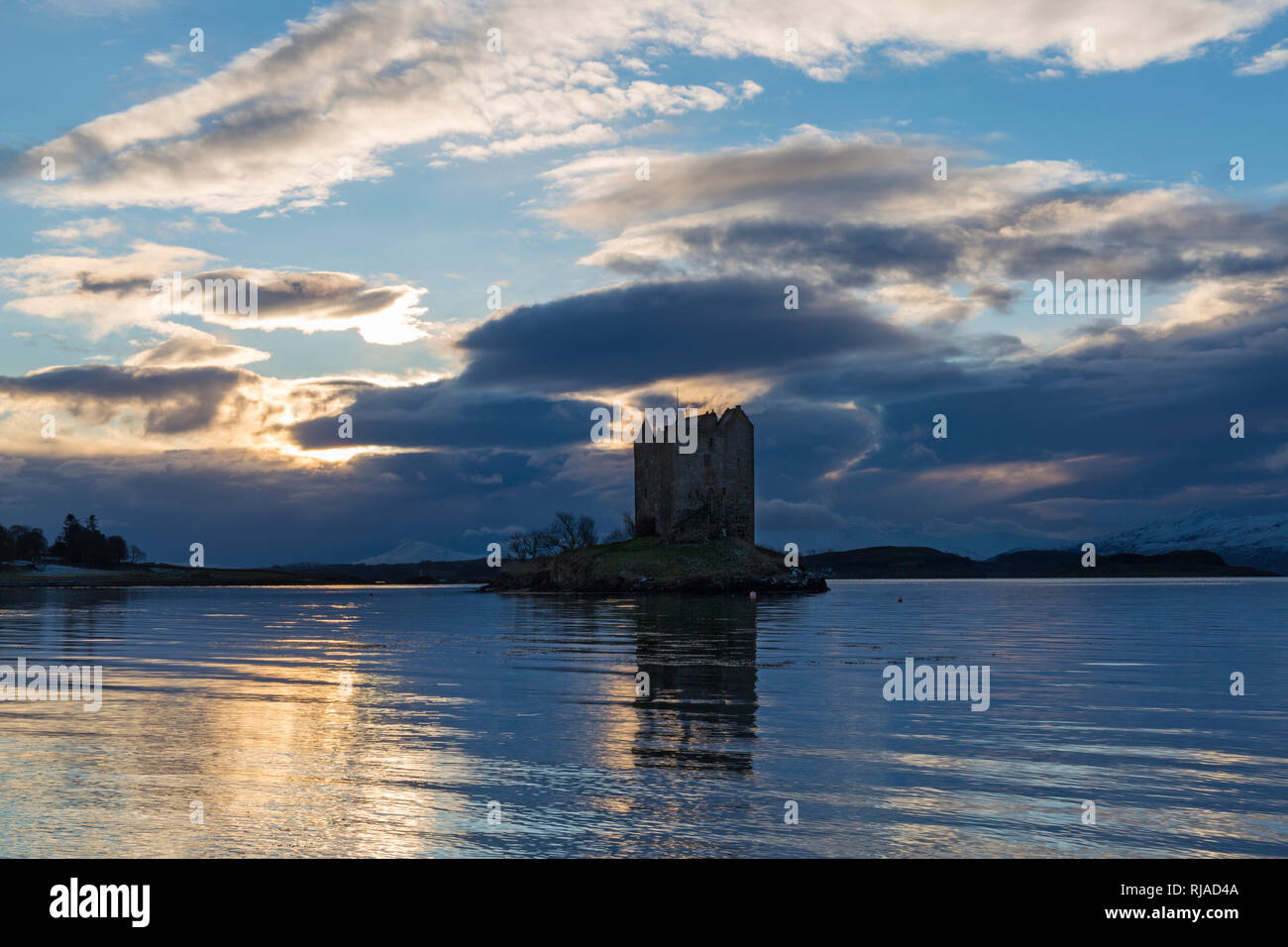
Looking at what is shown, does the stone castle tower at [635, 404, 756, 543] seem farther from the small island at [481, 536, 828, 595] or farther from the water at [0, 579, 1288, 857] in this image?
the water at [0, 579, 1288, 857]

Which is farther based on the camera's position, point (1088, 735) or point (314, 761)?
point (1088, 735)

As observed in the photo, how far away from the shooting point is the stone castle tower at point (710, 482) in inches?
5758

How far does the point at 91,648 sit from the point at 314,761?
3003 cm

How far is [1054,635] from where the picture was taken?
50906 mm

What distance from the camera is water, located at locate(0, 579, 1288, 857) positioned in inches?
470

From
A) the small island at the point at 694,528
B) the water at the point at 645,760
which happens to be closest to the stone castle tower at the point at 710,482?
the small island at the point at 694,528

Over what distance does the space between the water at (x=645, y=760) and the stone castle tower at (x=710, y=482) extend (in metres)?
109

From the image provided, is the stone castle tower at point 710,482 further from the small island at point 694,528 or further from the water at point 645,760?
the water at point 645,760

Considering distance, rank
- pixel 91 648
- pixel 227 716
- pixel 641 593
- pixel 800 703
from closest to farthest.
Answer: pixel 227 716, pixel 800 703, pixel 91 648, pixel 641 593

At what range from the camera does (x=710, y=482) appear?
147750mm

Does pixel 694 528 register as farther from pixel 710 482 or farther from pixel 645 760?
pixel 645 760

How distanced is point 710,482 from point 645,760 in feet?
432
